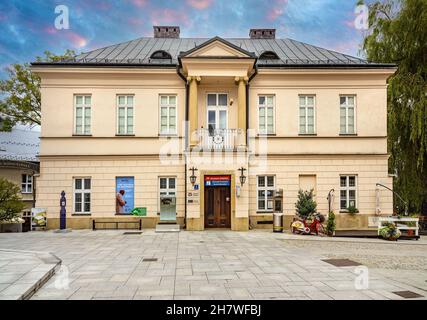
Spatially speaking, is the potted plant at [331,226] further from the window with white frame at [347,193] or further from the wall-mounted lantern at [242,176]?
the wall-mounted lantern at [242,176]

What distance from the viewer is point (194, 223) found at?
59.1 feet

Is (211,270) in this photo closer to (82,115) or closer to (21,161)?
(82,115)

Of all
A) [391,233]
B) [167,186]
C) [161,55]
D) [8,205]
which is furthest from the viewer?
[161,55]

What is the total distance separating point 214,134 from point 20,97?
1564 centimetres

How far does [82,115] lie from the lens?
19.4m

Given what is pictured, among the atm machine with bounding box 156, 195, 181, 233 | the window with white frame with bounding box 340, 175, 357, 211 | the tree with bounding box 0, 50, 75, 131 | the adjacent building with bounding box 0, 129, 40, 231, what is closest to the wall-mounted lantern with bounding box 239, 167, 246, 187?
the atm machine with bounding box 156, 195, 181, 233

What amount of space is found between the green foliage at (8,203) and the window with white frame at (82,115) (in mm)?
4228

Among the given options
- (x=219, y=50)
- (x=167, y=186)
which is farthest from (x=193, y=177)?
(x=219, y=50)

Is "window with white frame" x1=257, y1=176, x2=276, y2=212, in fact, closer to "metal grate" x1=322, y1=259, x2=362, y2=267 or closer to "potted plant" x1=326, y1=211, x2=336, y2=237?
"potted plant" x1=326, y1=211, x2=336, y2=237

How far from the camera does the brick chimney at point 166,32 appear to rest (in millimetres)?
25641
